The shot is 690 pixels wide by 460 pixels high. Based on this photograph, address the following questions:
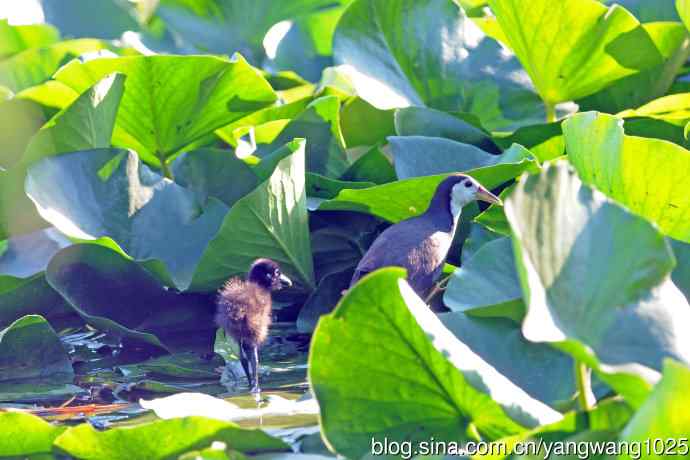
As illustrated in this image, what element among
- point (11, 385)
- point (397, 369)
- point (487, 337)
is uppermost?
point (397, 369)

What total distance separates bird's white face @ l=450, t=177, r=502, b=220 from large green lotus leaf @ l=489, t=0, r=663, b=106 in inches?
16.9

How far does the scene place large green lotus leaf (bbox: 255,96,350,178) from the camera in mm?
3822

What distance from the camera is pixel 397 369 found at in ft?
7.20

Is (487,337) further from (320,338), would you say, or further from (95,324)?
(95,324)

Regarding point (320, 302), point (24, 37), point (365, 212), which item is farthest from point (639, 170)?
point (24, 37)

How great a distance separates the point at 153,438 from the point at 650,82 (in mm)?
2559

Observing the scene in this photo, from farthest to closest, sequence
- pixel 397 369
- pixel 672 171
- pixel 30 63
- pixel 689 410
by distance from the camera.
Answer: pixel 30 63, pixel 672 171, pixel 397 369, pixel 689 410

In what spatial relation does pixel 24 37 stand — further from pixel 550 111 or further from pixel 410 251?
→ pixel 550 111

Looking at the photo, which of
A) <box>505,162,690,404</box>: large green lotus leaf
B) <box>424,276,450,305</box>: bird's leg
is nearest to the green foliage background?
<box>505,162,690,404</box>: large green lotus leaf

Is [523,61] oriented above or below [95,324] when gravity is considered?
above

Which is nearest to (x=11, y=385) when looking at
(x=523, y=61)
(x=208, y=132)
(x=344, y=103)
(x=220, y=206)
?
(x=220, y=206)

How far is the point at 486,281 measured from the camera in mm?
2881

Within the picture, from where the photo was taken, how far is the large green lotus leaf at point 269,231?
341 centimetres

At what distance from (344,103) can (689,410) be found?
99.9 inches
